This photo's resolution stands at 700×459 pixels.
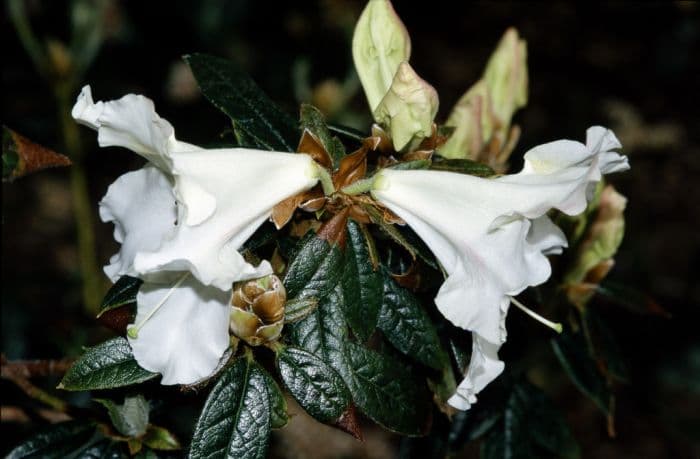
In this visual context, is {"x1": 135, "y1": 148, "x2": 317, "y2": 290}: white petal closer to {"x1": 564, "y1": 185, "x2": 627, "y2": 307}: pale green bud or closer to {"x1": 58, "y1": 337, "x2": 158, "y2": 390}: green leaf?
{"x1": 58, "y1": 337, "x2": 158, "y2": 390}: green leaf

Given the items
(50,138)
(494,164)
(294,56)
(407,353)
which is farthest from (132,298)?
(294,56)

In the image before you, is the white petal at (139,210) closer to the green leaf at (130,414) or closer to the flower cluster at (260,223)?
the flower cluster at (260,223)

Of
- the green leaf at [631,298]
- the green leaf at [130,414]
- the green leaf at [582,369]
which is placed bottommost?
the green leaf at [582,369]

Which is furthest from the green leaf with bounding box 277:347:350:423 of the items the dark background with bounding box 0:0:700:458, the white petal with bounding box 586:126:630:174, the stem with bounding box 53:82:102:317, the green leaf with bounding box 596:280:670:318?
the stem with bounding box 53:82:102:317

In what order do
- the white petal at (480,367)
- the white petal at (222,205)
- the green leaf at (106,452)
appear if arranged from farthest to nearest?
the green leaf at (106,452)
the white petal at (480,367)
the white petal at (222,205)

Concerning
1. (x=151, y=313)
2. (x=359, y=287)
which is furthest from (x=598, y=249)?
(x=151, y=313)

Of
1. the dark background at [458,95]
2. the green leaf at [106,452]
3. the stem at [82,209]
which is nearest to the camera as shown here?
the green leaf at [106,452]

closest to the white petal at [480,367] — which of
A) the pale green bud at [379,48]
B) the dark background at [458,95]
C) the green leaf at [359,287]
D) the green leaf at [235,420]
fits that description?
the green leaf at [359,287]
